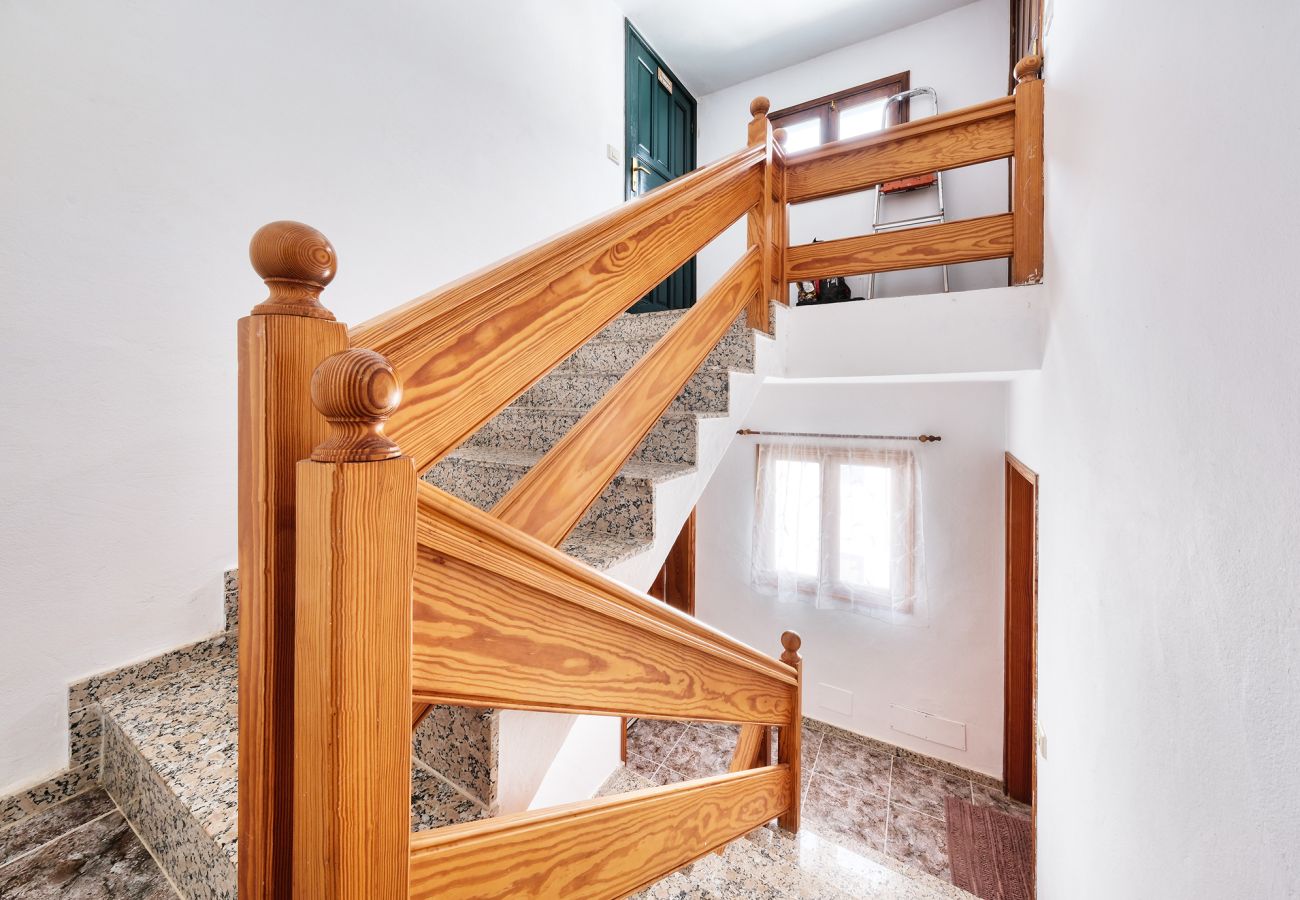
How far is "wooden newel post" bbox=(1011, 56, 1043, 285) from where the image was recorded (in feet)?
5.37

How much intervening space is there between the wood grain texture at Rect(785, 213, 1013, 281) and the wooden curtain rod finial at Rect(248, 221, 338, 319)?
1780mm

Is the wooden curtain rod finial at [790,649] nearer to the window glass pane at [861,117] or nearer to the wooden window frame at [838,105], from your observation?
the wooden window frame at [838,105]

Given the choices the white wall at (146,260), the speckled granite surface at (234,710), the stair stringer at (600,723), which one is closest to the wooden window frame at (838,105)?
the stair stringer at (600,723)

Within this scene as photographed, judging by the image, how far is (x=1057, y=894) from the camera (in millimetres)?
1534

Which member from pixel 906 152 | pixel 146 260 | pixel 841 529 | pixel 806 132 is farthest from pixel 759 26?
pixel 146 260

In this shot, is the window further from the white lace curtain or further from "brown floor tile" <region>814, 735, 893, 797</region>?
"brown floor tile" <region>814, 735, 893, 797</region>

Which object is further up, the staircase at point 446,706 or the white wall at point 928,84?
the white wall at point 928,84

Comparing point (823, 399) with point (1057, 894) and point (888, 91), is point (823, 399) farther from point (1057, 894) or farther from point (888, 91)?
point (1057, 894)

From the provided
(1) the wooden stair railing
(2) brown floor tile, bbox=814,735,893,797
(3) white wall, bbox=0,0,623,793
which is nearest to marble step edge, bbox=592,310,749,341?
(3) white wall, bbox=0,0,623,793

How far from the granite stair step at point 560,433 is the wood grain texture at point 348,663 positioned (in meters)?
0.91

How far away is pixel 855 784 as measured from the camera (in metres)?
3.09

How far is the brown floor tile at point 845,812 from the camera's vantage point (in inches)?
107

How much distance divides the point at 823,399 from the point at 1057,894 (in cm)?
263

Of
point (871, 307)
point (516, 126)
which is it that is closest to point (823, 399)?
point (871, 307)
